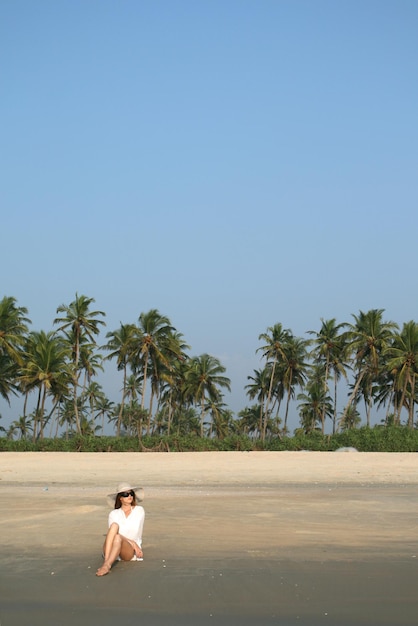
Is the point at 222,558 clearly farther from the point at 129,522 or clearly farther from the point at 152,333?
the point at 152,333

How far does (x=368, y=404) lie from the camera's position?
2502 inches

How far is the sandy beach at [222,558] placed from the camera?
19.8ft

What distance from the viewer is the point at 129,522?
318 inches

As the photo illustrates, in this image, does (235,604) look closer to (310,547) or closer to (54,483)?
(310,547)

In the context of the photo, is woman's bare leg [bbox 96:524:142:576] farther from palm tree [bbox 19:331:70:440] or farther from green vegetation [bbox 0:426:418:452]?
palm tree [bbox 19:331:70:440]

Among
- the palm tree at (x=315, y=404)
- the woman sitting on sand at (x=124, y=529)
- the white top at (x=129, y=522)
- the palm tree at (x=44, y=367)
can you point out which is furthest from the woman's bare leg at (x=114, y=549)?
the palm tree at (x=315, y=404)

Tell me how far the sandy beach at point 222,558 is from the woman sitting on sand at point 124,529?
0.16 meters

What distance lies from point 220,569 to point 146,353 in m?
47.0

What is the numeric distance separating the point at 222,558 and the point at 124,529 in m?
1.18

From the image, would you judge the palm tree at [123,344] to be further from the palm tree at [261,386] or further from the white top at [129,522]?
the white top at [129,522]

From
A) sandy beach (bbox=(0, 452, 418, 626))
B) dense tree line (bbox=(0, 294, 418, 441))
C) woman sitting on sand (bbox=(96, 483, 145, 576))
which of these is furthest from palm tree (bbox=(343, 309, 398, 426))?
woman sitting on sand (bbox=(96, 483, 145, 576))

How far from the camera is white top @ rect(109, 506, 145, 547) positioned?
8.00 meters

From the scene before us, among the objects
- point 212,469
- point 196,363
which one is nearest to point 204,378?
point 196,363

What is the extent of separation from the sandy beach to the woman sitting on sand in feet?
0.54
